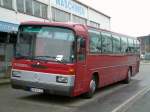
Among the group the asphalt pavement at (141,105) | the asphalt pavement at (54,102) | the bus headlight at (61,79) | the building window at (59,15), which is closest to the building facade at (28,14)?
the building window at (59,15)

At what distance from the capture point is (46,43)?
45.7 ft

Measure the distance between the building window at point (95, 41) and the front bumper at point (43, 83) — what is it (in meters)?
2.50

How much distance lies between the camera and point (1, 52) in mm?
23484

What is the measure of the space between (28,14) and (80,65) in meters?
13.4

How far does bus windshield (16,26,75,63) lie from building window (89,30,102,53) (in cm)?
194

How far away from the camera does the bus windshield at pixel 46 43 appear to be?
13.7 m

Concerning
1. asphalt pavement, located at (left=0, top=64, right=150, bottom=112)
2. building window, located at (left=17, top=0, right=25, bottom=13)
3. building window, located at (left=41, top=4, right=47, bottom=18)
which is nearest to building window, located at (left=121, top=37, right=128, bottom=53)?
asphalt pavement, located at (left=0, top=64, right=150, bottom=112)

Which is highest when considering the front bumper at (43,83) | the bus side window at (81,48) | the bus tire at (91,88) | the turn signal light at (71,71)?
the bus side window at (81,48)

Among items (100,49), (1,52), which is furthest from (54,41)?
(1,52)

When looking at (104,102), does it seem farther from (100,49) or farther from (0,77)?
(0,77)

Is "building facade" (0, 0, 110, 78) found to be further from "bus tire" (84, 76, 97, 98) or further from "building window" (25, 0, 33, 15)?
"bus tire" (84, 76, 97, 98)

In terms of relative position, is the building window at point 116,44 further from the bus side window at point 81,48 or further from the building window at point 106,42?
the bus side window at point 81,48

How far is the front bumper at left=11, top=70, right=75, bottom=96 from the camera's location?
1343cm

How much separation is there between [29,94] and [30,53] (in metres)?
2.35
